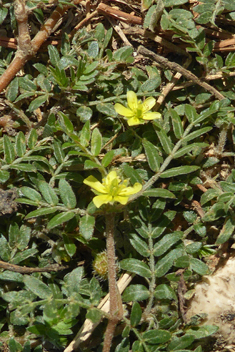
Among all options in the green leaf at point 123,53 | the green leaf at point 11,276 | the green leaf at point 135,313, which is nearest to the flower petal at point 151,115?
the green leaf at point 123,53

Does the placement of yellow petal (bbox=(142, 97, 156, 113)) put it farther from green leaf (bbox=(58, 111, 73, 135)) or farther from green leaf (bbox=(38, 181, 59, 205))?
green leaf (bbox=(38, 181, 59, 205))

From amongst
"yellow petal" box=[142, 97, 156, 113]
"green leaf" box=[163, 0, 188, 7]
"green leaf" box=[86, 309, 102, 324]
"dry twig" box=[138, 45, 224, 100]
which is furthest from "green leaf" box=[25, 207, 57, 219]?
"green leaf" box=[163, 0, 188, 7]

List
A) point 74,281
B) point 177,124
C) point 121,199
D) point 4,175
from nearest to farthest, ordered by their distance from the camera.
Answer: point 121,199 → point 74,281 → point 4,175 → point 177,124

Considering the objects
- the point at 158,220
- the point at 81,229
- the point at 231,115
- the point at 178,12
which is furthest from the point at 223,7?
the point at 81,229

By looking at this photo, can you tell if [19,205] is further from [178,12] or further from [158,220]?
[178,12]

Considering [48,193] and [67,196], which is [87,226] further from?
[48,193]

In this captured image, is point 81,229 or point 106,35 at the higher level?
point 106,35

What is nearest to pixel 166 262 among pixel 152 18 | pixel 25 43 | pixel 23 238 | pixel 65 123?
pixel 23 238
